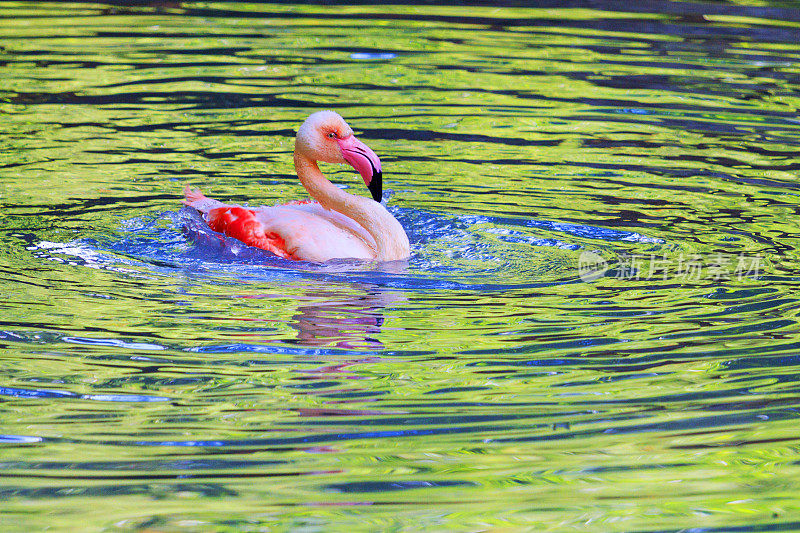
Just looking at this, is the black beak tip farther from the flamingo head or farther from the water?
the water

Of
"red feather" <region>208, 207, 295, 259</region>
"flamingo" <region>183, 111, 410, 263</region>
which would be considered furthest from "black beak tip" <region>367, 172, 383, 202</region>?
"red feather" <region>208, 207, 295, 259</region>

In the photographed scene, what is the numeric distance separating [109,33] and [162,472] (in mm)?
9520

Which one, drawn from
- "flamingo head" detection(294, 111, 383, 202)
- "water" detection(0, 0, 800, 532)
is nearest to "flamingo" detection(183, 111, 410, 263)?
"flamingo head" detection(294, 111, 383, 202)

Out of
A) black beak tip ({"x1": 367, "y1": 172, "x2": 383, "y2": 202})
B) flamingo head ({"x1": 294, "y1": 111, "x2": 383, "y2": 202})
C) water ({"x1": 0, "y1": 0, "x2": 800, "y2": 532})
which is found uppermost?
flamingo head ({"x1": 294, "y1": 111, "x2": 383, "y2": 202})

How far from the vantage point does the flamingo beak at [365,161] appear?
6.38 m

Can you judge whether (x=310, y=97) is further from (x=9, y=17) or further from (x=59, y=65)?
(x=9, y=17)

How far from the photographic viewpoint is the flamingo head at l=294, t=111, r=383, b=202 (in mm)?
6418

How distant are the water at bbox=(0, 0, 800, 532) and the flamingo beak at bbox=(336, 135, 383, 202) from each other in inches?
21.1

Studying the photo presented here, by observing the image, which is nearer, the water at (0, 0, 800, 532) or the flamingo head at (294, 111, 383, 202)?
the water at (0, 0, 800, 532)

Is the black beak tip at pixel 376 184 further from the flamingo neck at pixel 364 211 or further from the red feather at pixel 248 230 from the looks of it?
the red feather at pixel 248 230

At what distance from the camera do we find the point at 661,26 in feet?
40.3

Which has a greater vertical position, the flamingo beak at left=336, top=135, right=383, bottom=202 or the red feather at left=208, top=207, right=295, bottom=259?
the flamingo beak at left=336, top=135, right=383, bottom=202

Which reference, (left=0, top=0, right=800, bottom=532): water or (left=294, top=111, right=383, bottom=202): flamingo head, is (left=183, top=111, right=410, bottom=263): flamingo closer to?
(left=294, top=111, right=383, bottom=202): flamingo head

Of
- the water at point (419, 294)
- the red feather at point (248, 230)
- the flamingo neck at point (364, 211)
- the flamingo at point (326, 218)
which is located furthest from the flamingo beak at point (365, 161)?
the red feather at point (248, 230)
